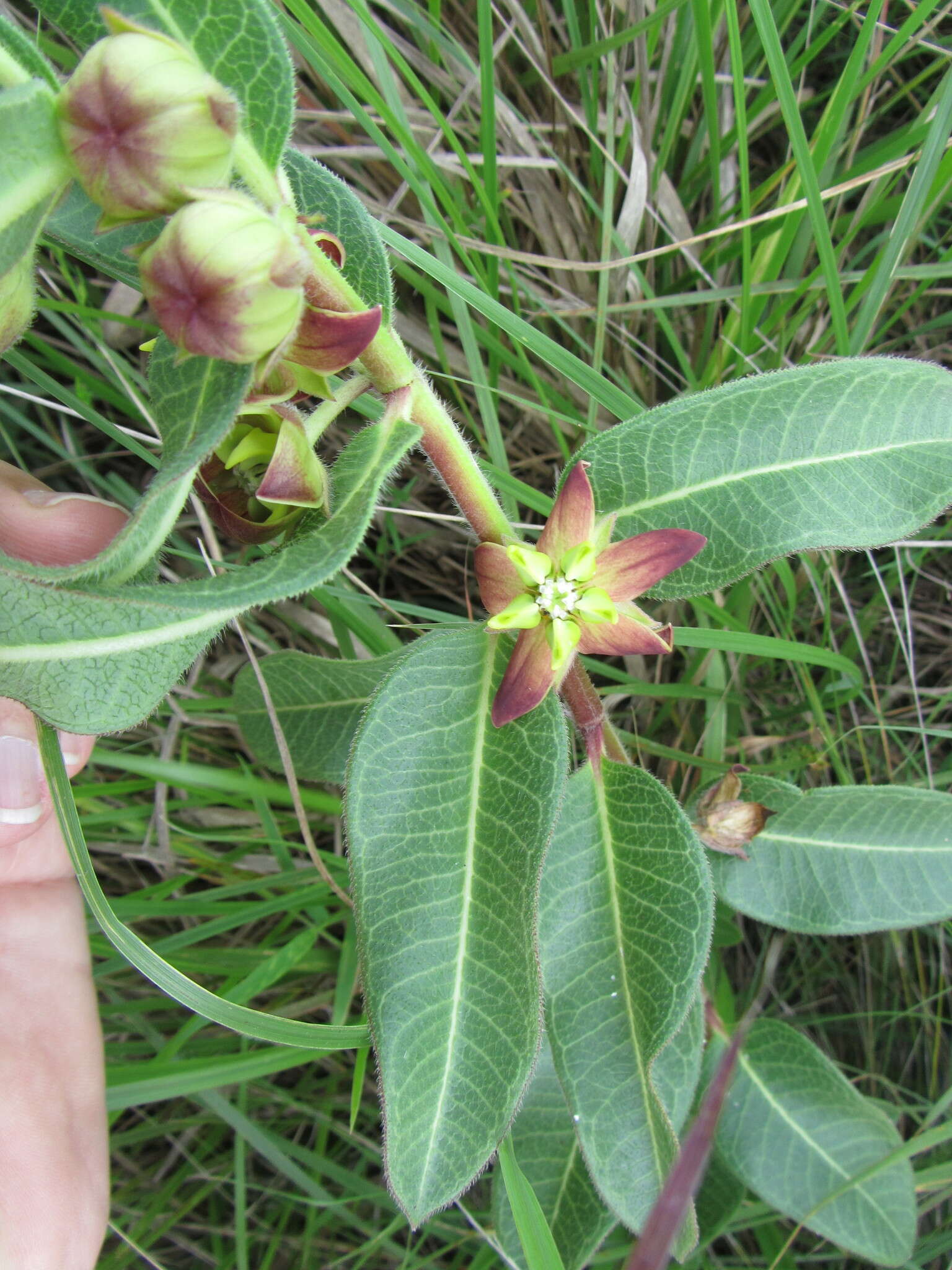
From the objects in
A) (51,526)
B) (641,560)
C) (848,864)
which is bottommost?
(848,864)

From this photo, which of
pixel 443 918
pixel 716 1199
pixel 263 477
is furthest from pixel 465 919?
pixel 716 1199

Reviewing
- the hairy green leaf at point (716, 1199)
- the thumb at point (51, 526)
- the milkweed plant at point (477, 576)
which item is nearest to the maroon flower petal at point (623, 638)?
the milkweed plant at point (477, 576)

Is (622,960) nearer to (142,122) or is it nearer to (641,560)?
(641,560)

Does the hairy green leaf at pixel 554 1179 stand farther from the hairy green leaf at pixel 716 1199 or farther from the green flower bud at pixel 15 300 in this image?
the green flower bud at pixel 15 300

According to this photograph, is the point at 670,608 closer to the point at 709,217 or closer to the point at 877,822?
the point at 877,822

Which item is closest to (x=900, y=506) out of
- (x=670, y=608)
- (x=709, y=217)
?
(x=670, y=608)

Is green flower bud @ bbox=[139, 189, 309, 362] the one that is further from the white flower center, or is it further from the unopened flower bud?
the white flower center
